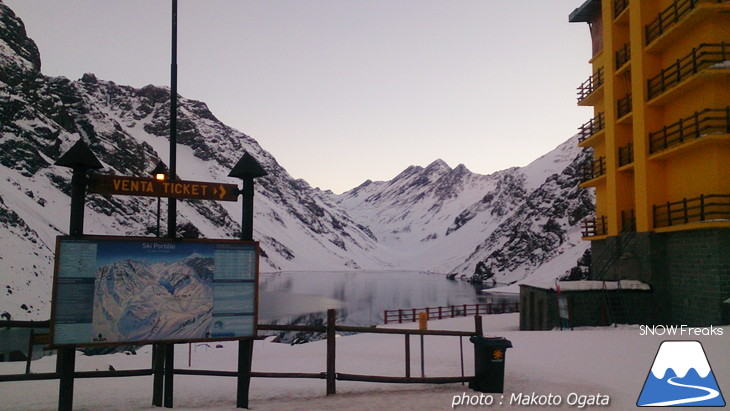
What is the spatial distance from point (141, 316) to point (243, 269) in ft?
6.39

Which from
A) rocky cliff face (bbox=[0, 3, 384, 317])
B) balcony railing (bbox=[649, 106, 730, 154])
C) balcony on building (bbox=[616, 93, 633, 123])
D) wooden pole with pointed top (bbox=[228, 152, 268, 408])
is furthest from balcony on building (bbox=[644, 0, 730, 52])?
rocky cliff face (bbox=[0, 3, 384, 317])

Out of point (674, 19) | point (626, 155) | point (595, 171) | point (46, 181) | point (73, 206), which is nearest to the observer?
point (73, 206)

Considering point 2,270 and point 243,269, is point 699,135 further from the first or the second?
point 2,270

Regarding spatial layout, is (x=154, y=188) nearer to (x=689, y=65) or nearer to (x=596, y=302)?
Answer: (x=596, y=302)

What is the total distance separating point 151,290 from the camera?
31.2ft

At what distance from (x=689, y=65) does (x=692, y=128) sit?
2.91 meters

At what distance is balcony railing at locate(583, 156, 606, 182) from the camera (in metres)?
33.0

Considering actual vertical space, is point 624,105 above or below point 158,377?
above

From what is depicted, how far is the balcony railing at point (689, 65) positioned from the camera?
2297cm

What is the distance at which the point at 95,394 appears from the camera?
11109 millimetres

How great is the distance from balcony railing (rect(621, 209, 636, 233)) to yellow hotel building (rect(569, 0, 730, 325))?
65 millimetres

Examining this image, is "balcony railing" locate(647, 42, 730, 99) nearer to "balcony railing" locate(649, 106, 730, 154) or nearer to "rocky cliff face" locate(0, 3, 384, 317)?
"balcony railing" locate(649, 106, 730, 154)

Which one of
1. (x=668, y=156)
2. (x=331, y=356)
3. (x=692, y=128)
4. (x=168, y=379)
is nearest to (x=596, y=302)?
(x=668, y=156)

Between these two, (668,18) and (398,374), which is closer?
(398,374)
